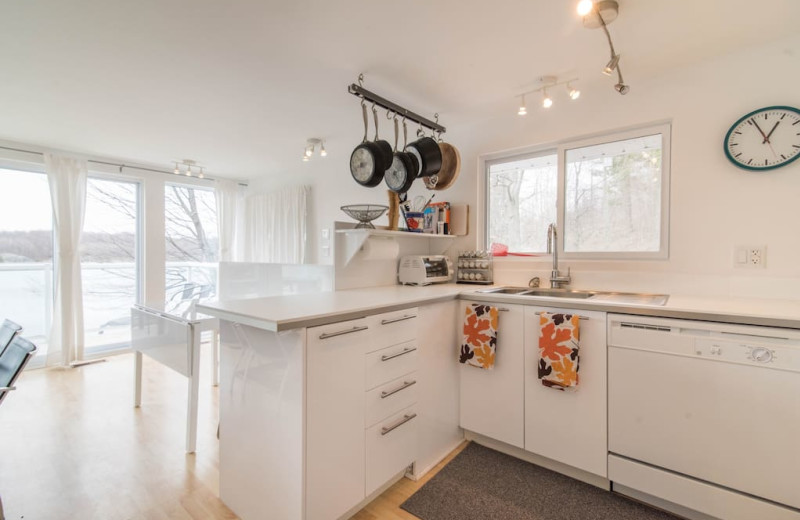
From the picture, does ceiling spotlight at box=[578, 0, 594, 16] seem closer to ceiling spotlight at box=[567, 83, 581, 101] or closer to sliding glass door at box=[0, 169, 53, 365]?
ceiling spotlight at box=[567, 83, 581, 101]

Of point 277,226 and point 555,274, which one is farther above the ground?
point 277,226

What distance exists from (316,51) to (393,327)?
1.48 meters

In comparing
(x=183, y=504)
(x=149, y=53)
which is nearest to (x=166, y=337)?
(x=183, y=504)

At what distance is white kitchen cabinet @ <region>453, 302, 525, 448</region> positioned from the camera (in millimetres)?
1919

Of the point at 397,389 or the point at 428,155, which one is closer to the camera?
the point at 397,389

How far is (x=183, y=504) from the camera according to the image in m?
1.62

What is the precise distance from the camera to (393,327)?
65.6 inches

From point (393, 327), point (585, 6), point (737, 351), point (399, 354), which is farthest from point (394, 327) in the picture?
point (585, 6)

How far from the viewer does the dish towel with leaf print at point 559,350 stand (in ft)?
5.58

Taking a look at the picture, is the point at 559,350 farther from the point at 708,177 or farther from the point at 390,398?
the point at 708,177

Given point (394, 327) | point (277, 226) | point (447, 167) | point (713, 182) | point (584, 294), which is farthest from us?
point (277, 226)

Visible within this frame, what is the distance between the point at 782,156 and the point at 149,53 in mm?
3278

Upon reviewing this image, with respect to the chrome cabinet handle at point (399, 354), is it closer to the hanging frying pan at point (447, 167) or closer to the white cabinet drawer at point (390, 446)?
the white cabinet drawer at point (390, 446)

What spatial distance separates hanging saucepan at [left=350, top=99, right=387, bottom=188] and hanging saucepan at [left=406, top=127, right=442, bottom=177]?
366mm
